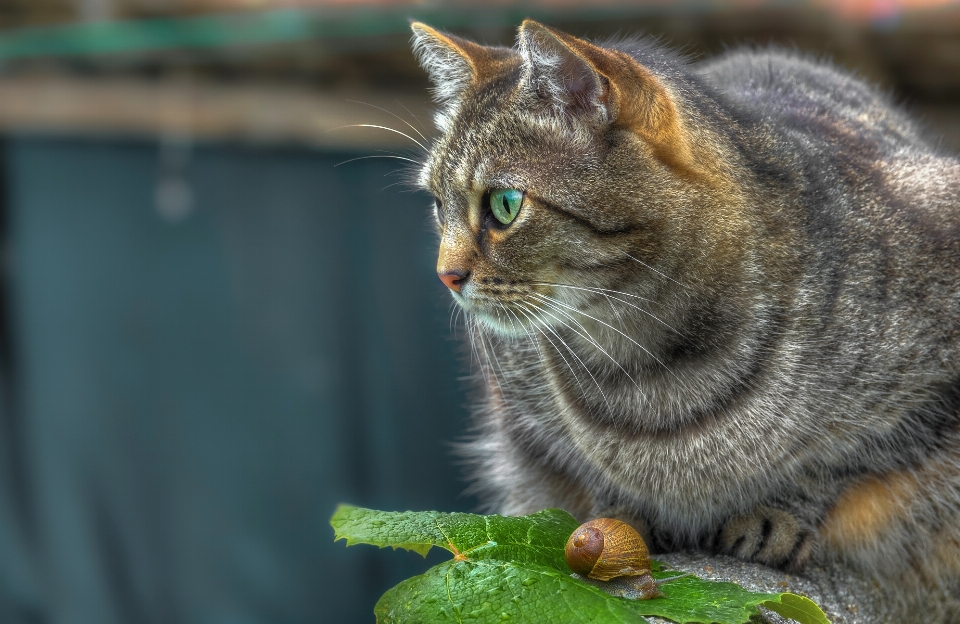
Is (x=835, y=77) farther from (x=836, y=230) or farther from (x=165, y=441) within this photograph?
(x=165, y=441)

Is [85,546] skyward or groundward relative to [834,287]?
groundward

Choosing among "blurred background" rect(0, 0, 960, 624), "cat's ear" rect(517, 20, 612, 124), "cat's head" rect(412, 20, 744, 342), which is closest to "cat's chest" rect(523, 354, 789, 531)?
"cat's head" rect(412, 20, 744, 342)

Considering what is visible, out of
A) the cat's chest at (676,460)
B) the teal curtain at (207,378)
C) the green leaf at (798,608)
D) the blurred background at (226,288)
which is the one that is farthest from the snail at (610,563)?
the teal curtain at (207,378)

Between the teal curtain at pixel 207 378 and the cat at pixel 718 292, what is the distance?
1596mm

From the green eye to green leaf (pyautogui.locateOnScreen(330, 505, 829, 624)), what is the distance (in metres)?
0.39

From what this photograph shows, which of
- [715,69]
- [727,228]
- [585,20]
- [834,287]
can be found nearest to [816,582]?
[834,287]

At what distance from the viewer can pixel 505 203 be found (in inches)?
48.2

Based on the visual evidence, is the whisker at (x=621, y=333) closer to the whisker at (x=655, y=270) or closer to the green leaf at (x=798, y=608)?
the whisker at (x=655, y=270)

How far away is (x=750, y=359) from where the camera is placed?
4.09ft

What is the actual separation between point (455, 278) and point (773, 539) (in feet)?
1.87

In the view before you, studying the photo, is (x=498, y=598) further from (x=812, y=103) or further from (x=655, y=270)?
(x=812, y=103)

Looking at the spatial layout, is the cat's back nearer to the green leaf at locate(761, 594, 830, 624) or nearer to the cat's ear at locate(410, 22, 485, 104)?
the cat's ear at locate(410, 22, 485, 104)

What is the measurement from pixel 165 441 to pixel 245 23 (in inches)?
50.9

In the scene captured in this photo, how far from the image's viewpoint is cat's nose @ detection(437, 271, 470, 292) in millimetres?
1249
